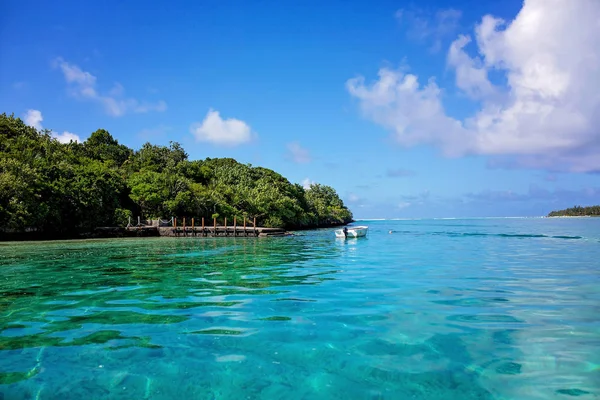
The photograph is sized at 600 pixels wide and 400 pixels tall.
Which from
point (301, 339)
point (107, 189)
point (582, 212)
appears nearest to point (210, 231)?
point (107, 189)

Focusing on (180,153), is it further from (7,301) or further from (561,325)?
(561,325)

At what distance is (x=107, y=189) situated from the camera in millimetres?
52469

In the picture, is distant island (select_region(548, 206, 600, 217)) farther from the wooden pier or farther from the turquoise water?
the turquoise water

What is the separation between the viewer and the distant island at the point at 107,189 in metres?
42.5

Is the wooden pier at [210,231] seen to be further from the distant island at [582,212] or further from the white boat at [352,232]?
the distant island at [582,212]

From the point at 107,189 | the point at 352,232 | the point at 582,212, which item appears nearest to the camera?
the point at 352,232

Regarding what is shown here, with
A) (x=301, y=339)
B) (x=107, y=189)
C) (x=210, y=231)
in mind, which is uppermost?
(x=107, y=189)

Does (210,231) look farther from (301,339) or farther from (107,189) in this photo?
(301,339)

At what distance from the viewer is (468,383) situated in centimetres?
486

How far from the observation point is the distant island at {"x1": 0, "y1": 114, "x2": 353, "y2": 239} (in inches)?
1673

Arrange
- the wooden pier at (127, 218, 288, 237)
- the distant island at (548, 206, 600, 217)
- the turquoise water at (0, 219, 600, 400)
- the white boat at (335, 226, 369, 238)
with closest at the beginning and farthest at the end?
1. the turquoise water at (0, 219, 600, 400)
2. the white boat at (335, 226, 369, 238)
3. the wooden pier at (127, 218, 288, 237)
4. the distant island at (548, 206, 600, 217)

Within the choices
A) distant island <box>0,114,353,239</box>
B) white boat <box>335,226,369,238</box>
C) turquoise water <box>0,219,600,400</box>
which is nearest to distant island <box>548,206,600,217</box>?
distant island <box>0,114,353,239</box>

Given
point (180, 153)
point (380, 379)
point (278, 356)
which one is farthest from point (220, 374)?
point (180, 153)

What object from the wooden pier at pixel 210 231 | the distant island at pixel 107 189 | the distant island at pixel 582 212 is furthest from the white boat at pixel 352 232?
the distant island at pixel 582 212
